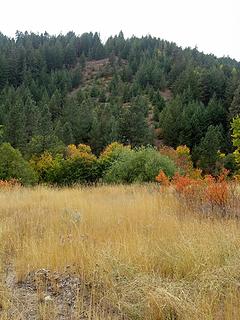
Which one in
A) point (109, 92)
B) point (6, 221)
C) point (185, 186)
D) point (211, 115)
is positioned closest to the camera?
point (6, 221)

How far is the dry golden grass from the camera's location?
312cm

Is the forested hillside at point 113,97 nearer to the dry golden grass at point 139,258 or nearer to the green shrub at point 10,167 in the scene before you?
the green shrub at point 10,167

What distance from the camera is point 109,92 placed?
100062 mm

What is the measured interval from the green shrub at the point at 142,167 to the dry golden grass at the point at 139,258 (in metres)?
11.5

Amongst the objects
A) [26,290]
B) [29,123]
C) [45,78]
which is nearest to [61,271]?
[26,290]

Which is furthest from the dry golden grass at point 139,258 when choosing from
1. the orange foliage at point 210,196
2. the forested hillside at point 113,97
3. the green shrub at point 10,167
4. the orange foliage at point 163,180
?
the forested hillside at point 113,97

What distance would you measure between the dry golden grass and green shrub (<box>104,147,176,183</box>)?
1148 cm

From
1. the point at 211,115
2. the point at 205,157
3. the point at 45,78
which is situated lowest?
the point at 205,157

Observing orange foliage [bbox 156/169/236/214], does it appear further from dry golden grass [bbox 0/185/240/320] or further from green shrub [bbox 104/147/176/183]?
green shrub [bbox 104/147/176/183]

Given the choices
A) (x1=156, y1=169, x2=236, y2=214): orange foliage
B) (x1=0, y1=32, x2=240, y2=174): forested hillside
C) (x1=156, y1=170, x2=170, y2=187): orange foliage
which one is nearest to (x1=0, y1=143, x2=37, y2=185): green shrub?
(x1=0, y1=32, x2=240, y2=174): forested hillside

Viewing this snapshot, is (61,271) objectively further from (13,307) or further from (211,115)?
(211,115)

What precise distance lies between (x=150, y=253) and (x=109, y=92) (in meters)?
97.6

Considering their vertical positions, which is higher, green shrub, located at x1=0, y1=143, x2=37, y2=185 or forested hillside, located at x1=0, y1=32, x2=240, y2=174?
forested hillside, located at x1=0, y1=32, x2=240, y2=174

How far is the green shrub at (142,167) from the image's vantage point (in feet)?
60.8
